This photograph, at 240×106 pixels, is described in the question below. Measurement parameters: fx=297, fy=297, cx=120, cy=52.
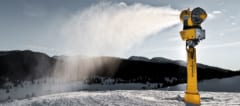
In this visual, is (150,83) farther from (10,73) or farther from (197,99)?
(197,99)

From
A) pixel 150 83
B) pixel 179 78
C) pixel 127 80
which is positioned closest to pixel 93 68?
pixel 127 80

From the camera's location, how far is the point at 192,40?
4.18 meters

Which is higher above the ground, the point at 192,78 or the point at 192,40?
the point at 192,40

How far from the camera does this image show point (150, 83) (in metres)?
28.7

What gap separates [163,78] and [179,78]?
160cm

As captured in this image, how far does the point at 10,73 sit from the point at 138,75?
13.0 m

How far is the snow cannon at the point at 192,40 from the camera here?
161 inches

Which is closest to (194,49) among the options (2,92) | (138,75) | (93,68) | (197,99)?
(197,99)

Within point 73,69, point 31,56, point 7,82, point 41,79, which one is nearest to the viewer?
point 7,82

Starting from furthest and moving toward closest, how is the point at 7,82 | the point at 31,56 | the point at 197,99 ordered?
the point at 31,56 → the point at 7,82 → the point at 197,99

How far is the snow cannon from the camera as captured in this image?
13.5 ft

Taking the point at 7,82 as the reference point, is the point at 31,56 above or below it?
above

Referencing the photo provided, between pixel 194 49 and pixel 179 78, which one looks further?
pixel 179 78

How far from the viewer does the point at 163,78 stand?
3009 cm
